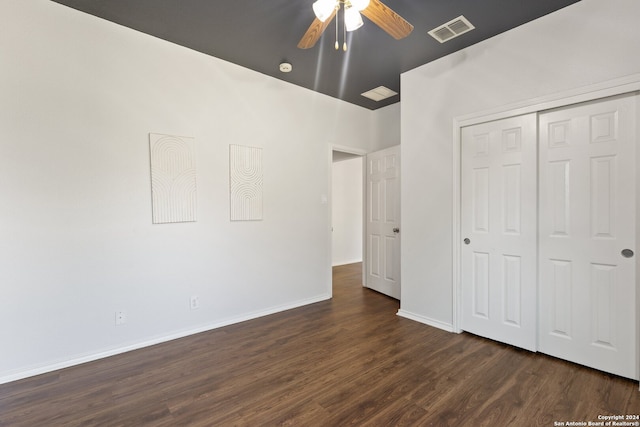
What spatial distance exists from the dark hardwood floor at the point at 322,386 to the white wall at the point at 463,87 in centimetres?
73

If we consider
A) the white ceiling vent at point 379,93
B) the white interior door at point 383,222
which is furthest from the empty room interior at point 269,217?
the white interior door at point 383,222

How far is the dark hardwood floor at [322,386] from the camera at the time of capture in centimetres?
181

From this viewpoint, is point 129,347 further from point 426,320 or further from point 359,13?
point 359,13

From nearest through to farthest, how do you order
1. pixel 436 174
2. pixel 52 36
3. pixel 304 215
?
1. pixel 52 36
2. pixel 436 174
3. pixel 304 215

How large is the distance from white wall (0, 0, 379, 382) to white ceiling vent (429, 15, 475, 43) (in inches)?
73.2

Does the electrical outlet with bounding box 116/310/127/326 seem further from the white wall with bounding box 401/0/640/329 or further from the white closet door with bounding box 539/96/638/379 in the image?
the white closet door with bounding box 539/96/638/379

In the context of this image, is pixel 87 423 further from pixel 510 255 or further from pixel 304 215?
A: pixel 510 255

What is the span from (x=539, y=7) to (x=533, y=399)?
9.54 ft

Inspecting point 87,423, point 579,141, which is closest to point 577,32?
point 579,141

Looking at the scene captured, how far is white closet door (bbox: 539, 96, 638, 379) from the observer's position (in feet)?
7.02

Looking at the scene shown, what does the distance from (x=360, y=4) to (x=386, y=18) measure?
224mm

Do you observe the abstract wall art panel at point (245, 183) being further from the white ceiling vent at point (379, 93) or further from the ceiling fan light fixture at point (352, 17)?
the ceiling fan light fixture at point (352, 17)

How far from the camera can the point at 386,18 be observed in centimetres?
188

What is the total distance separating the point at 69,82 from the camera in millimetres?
2391
